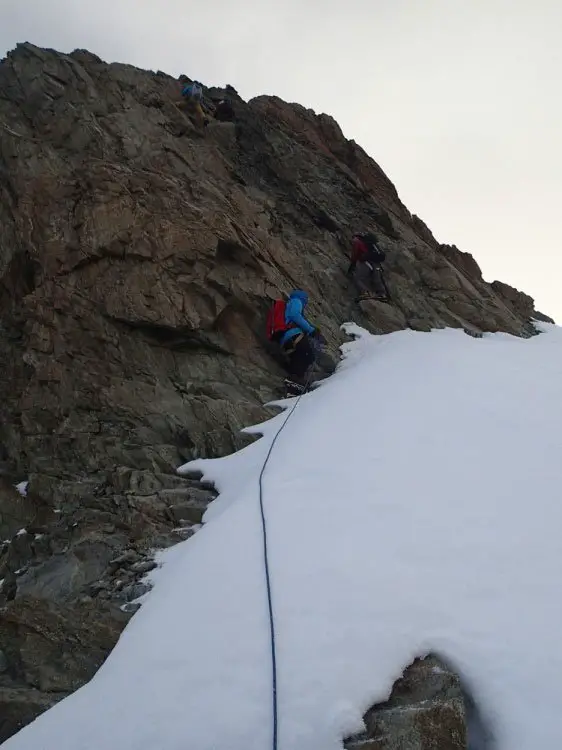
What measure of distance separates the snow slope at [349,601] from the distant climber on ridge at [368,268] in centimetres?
789

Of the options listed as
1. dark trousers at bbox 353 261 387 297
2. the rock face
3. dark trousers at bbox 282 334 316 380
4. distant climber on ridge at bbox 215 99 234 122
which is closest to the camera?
the rock face

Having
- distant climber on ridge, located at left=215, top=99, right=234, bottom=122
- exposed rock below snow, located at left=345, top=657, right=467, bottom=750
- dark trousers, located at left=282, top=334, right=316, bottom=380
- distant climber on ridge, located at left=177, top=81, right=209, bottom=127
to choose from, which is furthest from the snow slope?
distant climber on ridge, located at left=215, top=99, right=234, bottom=122

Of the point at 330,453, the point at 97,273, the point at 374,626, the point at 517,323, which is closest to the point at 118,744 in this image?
the point at 374,626

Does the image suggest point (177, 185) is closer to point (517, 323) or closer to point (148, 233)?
point (148, 233)

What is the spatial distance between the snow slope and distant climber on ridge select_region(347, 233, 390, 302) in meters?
7.89

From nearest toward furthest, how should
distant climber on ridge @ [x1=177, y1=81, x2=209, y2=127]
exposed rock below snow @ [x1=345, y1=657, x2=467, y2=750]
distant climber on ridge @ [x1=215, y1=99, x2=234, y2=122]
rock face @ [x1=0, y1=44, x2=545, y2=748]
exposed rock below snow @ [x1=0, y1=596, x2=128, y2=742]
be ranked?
exposed rock below snow @ [x1=345, y1=657, x2=467, y2=750] → exposed rock below snow @ [x1=0, y1=596, x2=128, y2=742] → rock face @ [x1=0, y1=44, x2=545, y2=748] → distant climber on ridge @ [x1=177, y1=81, x2=209, y2=127] → distant climber on ridge @ [x1=215, y1=99, x2=234, y2=122]

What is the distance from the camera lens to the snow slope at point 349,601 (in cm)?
336

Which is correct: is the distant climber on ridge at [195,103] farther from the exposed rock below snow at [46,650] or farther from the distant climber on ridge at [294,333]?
the exposed rock below snow at [46,650]

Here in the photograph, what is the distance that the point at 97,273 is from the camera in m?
10.9

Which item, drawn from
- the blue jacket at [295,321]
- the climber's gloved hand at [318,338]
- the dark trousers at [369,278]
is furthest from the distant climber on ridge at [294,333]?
the dark trousers at [369,278]

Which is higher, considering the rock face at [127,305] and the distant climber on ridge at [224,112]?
the distant climber on ridge at [224,112]

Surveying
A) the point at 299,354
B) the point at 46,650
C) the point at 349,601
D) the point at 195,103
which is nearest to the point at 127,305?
the point at 299,354

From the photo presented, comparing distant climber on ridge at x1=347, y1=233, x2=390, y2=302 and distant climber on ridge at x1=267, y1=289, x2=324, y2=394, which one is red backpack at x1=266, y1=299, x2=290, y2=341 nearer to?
distant climber on ridge at x1=267, y1=289, x2=324, y2=394

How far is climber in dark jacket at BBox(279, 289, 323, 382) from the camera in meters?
11.0
